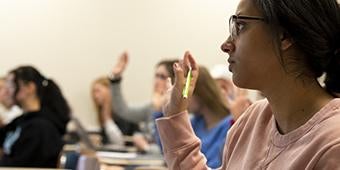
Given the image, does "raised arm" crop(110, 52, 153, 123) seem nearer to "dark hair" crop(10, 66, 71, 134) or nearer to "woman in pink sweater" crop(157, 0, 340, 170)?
"dark hair" crop(10, 66, 71, 134)

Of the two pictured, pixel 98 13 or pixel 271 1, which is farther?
pixel 98 13

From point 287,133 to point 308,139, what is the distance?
0.07m

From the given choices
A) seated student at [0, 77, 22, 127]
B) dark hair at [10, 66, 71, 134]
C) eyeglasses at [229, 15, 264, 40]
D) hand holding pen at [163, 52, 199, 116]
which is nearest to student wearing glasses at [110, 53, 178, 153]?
dark hair at [10, 66, 71, 134]

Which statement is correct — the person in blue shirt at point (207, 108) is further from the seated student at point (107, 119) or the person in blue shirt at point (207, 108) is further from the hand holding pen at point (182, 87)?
the seated student at point (107, 119)

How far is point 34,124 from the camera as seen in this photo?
338 cm

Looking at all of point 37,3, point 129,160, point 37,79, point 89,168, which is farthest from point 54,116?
point 37,3

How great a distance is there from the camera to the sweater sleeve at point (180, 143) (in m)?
1.38

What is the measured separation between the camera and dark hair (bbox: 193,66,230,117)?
285 centimetres

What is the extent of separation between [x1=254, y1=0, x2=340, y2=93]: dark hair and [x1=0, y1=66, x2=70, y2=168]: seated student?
98.4 inches

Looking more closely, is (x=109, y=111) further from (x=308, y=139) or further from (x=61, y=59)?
(x=308, y=139)

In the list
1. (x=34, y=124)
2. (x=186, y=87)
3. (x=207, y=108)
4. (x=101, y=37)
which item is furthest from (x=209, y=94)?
(x=101, y=37)

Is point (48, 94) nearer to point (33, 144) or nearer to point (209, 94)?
point (33, 144)

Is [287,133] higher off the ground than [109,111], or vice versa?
[287,133]

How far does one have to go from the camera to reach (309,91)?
1091 mm
